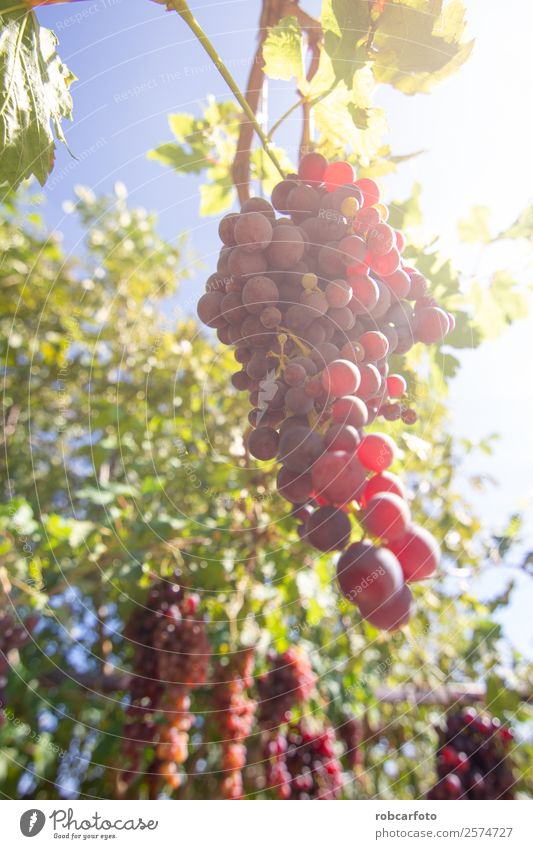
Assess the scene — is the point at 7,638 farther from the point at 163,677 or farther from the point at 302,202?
the point at 302,202

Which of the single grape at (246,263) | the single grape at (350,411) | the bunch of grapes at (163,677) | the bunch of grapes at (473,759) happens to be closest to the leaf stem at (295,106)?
the single grape at (246,263)

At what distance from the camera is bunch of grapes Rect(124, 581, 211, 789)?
4.53 ft

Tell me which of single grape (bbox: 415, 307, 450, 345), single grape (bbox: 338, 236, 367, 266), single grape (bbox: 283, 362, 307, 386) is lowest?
single grape (bbox: 283, 362, 307, 386)

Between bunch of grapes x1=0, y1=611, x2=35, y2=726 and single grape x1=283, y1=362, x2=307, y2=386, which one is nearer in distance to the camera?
single grape x1=283, y1=362, x2=307, y2=386

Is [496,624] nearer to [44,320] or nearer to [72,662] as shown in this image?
[72,662]

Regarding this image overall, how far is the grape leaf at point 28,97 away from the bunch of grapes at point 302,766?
161 cm

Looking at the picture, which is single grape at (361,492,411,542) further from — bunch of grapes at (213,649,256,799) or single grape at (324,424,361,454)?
bunch of grapes at (213,649,256,799)

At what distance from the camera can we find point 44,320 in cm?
273

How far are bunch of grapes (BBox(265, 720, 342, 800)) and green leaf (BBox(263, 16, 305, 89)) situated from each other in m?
1.71

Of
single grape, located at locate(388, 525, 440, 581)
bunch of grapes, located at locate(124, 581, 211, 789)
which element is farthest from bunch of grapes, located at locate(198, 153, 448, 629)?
bunch of grapes, located at locate(124, 581, 211, 789)

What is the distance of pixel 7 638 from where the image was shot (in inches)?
60.2

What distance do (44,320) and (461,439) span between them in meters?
2.20

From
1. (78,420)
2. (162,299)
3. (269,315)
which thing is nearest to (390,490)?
(269,315)

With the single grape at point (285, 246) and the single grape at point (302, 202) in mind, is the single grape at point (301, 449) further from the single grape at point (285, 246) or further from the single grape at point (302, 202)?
the single grape at point (302, 202)
